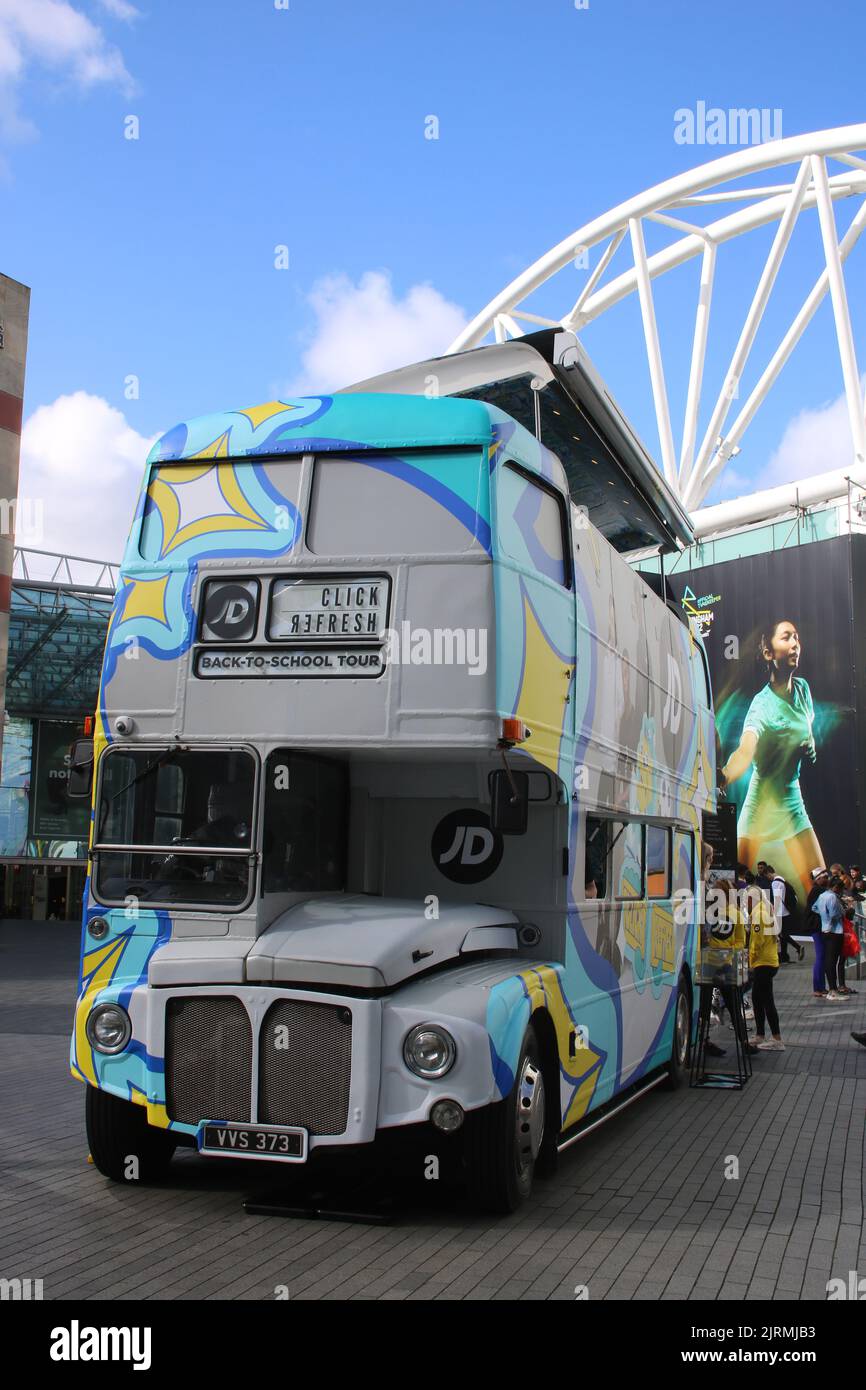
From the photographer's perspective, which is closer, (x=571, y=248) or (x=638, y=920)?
(x=638, y=920)

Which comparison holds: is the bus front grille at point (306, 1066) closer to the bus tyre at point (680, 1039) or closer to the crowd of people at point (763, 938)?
the bus tyre at point (680, 1039)

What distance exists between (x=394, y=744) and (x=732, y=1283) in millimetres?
2990

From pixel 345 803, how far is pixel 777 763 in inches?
921

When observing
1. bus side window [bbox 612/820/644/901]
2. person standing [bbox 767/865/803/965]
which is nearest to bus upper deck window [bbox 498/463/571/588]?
bus side window [bbox 612/820/644/901]

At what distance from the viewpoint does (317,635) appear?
276 inches

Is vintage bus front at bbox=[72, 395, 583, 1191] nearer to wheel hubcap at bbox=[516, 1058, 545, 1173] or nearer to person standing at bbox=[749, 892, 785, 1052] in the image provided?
wheel hubcap at bbox=[516, 1058, 545, 1173]

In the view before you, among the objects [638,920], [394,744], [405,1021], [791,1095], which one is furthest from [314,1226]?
[791,1095]

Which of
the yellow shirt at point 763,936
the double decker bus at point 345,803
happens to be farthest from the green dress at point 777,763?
the double decker bus at point 345,803

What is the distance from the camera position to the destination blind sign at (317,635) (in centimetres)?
693

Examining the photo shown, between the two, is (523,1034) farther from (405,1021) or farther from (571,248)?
(571,248)

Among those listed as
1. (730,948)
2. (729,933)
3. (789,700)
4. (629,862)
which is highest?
(789,700)

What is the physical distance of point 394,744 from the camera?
6.80m

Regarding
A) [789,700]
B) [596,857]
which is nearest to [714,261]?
[789,700]

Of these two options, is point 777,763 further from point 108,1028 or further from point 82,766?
point 108,1028
